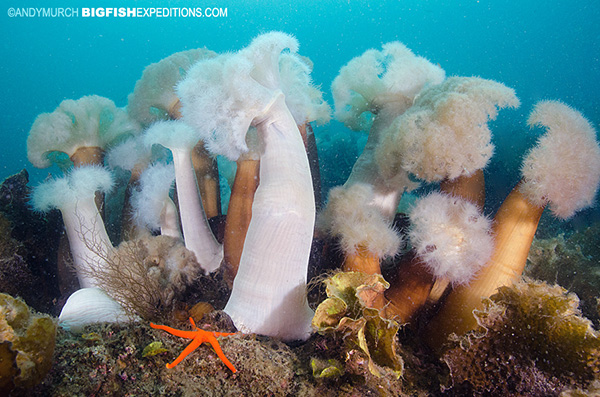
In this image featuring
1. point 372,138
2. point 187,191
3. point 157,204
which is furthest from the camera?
point 372,138

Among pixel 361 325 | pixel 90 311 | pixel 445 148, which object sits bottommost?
pixel 90 311

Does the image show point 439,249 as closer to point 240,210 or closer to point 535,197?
point 535,197

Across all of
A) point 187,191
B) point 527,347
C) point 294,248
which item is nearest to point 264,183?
point 294,248

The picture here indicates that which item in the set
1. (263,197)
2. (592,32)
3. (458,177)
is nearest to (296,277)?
(263,197)

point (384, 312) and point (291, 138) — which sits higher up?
point (291, 138)

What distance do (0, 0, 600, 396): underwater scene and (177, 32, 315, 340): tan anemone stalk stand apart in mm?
16

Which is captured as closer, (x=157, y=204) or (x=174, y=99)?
(x=157, y=204)

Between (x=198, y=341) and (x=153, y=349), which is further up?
(x=198, y=341)

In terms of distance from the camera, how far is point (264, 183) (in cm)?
244

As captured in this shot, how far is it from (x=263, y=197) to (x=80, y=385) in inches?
59.3

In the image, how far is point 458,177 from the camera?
2.72 meters

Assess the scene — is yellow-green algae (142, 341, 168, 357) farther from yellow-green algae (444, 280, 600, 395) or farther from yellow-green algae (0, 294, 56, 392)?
yellow-green algae (444, 280, 600, 395)

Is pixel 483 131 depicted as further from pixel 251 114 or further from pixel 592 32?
pixel 592 32

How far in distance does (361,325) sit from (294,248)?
2.61 feet
